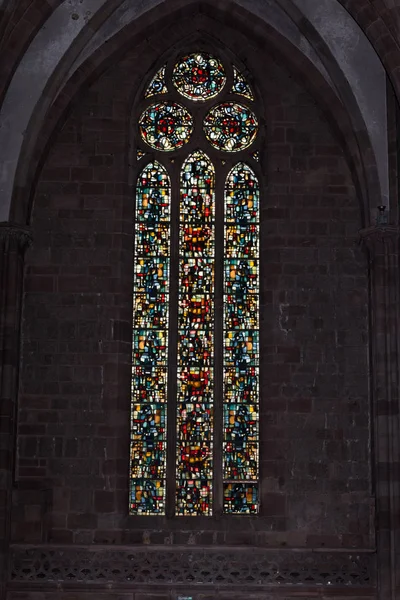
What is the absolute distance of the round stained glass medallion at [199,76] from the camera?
1923 cm

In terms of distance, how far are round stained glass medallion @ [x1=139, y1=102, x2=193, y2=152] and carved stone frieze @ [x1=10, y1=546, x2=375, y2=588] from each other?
18.3 ft

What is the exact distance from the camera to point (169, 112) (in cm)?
1917
